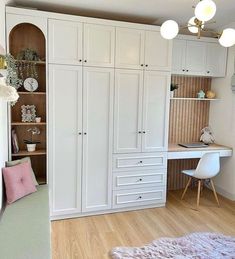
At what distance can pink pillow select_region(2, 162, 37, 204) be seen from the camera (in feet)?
8.14

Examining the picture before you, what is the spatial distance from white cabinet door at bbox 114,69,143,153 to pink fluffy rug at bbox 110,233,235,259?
3.93 feet

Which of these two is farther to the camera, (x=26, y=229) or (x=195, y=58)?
(x=195, y=58)

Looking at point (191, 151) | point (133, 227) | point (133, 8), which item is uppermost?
point (133, 8)

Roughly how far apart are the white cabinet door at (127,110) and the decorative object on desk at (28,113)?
1.01 m

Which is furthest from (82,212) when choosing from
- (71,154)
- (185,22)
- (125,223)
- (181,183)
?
(185,22)

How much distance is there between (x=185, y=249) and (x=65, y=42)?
255cm

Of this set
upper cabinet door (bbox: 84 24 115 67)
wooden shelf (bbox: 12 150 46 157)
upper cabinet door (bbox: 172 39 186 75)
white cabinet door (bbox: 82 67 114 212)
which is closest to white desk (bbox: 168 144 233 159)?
white cabinet door (bbox: 82 67 114 212)

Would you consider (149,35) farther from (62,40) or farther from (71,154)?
(71,154)

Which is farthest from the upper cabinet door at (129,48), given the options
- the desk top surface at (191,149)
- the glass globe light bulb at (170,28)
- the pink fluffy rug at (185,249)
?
the pink fluffy rug at (185,249)

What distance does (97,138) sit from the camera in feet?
10.3

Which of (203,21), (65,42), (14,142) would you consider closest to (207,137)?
(203,21)

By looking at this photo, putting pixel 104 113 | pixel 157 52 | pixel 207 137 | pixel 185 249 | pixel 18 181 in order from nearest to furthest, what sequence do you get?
pixel 185 249 → pixel 18 181 → pixel 104 113 → pixel 157 52 → pixel 207 137

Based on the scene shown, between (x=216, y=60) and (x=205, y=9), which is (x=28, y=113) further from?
(x=216, y=60)

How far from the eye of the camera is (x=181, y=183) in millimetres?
4328
